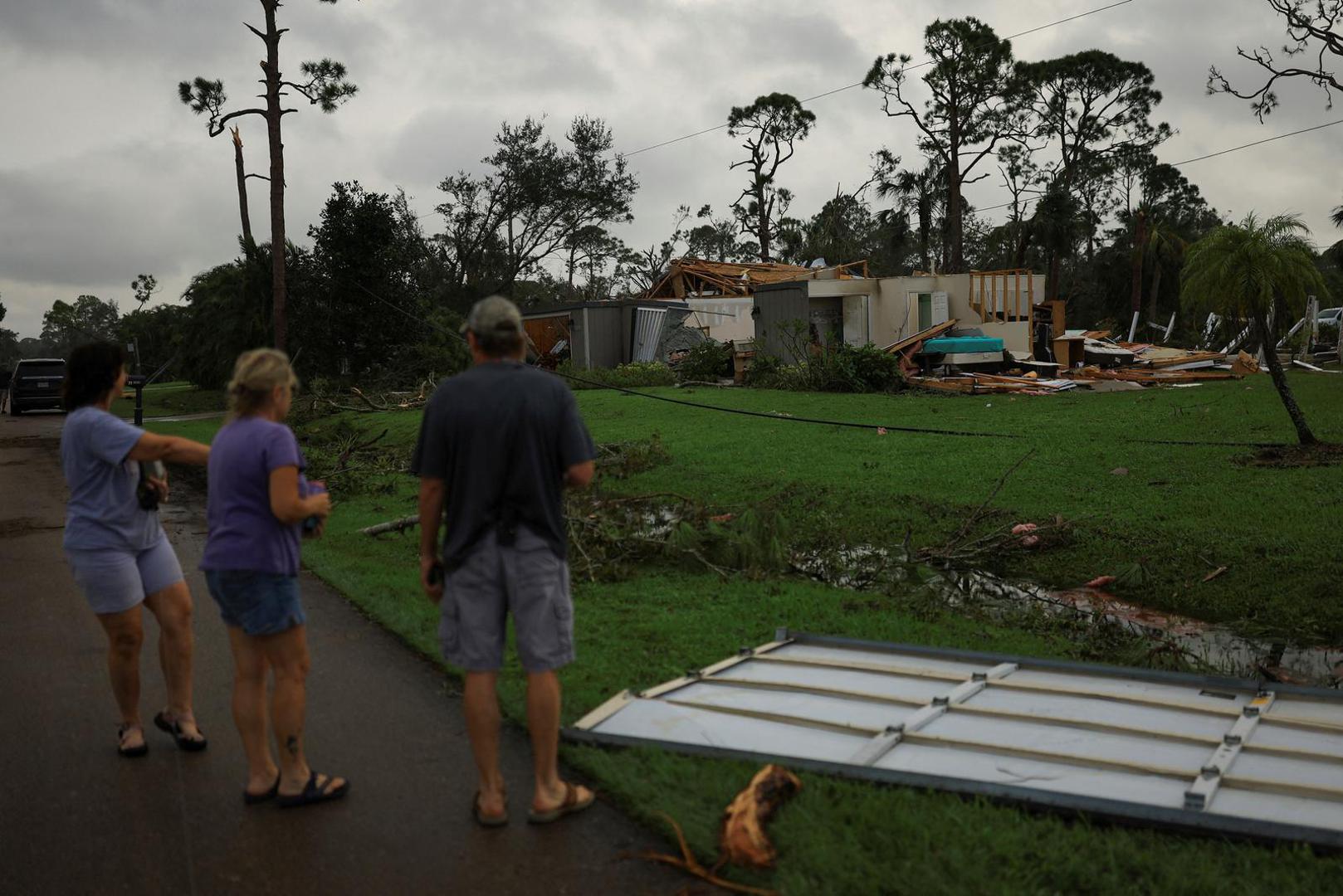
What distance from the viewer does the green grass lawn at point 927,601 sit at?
3311 millimetres

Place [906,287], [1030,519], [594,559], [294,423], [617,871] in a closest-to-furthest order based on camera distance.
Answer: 1. [617,871]
2. [594,559]
3. [1030,519]
4. [294,423]
5. [906,287]

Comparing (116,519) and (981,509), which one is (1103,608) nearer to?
(981,509)

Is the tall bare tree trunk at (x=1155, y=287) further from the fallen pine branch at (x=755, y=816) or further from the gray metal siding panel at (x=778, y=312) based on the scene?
the fallen pine branch at (x=755, y=816)

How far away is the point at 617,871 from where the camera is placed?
3420mm

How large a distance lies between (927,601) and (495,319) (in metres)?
4.64

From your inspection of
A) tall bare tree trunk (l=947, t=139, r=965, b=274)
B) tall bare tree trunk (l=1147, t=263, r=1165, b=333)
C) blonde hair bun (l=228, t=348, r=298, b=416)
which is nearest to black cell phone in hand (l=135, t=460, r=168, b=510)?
blonde hair bun (l=228, t=348, r=298, b=416)

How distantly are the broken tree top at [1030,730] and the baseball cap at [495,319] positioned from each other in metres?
1.77

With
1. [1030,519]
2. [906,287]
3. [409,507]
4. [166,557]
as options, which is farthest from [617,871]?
[906,287]

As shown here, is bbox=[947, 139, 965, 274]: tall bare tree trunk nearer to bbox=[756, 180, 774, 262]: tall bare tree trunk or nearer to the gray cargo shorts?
bbox=[756, 180, 774, 262]: tall bare tree trunk

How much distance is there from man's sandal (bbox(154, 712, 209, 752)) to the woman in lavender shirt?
11 centimetres

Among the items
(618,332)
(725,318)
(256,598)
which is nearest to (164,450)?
(256,598)

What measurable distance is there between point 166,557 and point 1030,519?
7.21m

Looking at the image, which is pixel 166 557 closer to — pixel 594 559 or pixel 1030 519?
pixel 594 559

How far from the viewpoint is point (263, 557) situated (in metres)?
3.76
